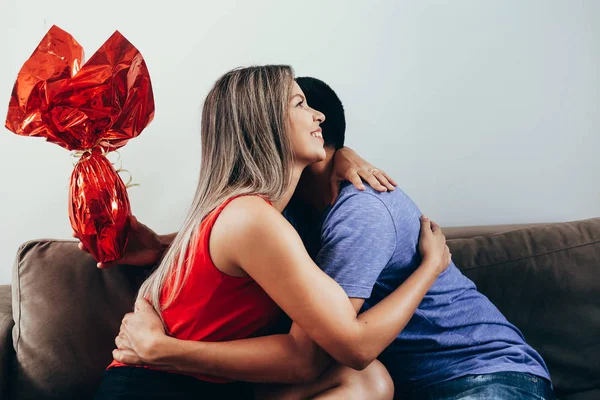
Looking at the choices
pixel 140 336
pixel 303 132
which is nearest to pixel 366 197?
pixel 303 132

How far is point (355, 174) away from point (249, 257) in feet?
1.15

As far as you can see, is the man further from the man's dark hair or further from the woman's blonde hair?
the woman's blonde hair

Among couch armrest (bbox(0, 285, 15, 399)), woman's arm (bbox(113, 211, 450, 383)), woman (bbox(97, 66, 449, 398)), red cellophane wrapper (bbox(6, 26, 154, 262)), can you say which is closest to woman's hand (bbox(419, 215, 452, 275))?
woman (bbox(97, 66, 449, 398))

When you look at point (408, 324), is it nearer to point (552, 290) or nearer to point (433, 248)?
point (433, 248)

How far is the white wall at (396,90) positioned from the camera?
1.73m

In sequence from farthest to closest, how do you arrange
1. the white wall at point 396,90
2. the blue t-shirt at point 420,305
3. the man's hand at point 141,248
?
the white wall at point 396,90 < the man's hand at point 141,248 < the blue t-shirt at point 420,305

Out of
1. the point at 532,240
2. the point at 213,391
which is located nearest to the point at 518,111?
the point at 532,240

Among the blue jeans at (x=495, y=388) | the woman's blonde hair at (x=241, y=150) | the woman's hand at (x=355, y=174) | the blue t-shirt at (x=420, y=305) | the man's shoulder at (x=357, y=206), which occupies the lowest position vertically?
the blue jeans at (x=495, y=388)

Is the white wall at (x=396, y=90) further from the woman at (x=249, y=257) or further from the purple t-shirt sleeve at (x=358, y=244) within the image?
the purple t-shirt sleeve at (x=358, y=244)

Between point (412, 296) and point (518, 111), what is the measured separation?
104cm

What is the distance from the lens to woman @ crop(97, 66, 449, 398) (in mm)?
1128

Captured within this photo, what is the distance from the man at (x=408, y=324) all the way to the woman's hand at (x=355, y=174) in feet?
0.07

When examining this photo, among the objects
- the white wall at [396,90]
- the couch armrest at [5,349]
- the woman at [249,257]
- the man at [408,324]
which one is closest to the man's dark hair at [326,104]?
the man at [408,324]

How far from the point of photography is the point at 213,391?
1.29m
